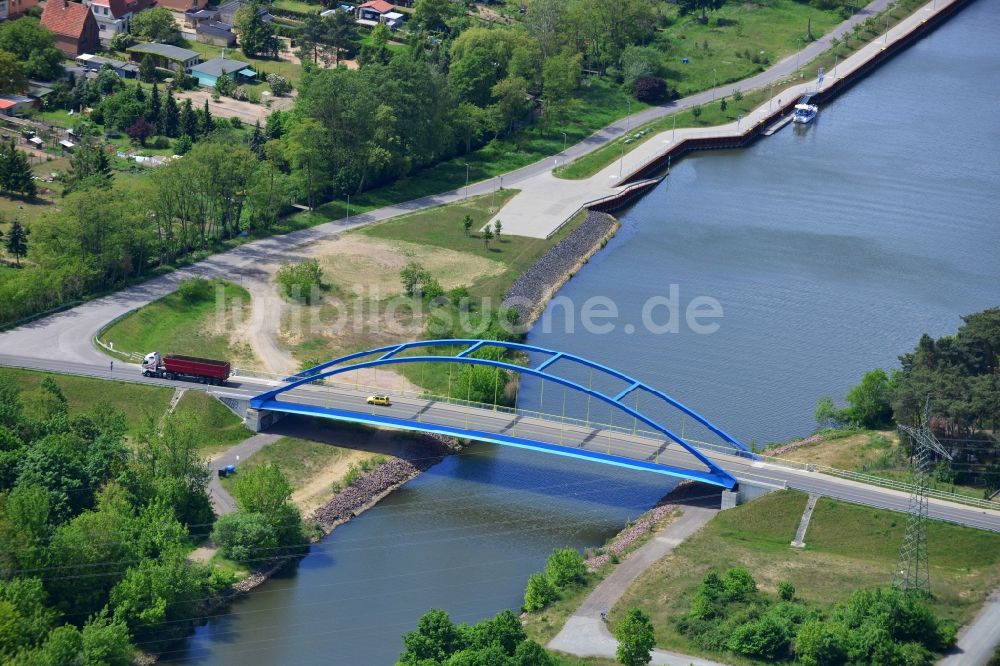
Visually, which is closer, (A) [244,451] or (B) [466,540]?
(B) [466,540]

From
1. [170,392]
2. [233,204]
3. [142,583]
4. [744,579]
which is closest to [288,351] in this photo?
[170,392]

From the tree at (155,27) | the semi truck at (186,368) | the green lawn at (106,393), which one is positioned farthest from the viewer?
the tree at (155,27)

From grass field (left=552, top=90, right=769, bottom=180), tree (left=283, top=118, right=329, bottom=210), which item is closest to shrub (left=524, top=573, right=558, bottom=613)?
tree (left=283, top=118, right=329, bottom=210)

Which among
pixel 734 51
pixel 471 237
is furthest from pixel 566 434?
pixel 734 51

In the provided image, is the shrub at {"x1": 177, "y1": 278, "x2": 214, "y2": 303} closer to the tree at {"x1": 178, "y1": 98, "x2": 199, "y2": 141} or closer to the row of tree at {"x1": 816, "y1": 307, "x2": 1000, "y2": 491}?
the tree at {"x1": 178, "y1": 98, "x2": 199, "y2": 141}

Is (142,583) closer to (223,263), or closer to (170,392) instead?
(170,392)

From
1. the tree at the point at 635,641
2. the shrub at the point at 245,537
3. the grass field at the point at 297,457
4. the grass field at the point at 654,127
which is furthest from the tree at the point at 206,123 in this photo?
the tree at the point at 635,641

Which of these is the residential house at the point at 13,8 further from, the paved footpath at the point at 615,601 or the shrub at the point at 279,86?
the paved footpath at the point at 615,601
